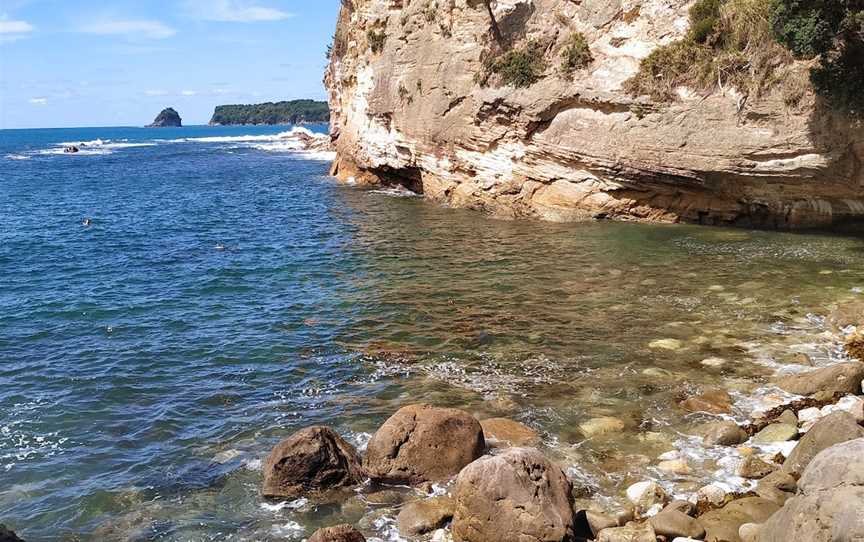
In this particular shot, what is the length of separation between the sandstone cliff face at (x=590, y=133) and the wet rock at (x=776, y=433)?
1606cm

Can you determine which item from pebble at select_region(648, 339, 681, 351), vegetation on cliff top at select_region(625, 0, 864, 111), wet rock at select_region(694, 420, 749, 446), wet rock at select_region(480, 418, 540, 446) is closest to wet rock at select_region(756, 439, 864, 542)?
wet rock at select_region(694, 420, 749, 446)

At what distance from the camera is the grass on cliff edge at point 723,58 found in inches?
Answer: 1005

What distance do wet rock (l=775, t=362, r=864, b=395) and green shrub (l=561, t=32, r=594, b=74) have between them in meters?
21.1

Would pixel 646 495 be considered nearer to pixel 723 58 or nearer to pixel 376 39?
pixel 723 58

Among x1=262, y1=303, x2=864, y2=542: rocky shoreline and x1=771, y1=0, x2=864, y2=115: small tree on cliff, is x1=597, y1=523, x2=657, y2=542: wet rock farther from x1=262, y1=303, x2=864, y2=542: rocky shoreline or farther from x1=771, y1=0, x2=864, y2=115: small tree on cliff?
x1=771, y1=0, x2=864, y2=115: small tree on cliff

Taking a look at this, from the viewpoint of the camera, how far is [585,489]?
35.0 ft

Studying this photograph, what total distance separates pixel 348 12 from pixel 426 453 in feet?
169

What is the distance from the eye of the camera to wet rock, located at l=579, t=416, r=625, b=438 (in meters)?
12.5

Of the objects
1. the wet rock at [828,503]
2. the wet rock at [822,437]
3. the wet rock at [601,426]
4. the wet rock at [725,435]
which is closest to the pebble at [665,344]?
the wet rock at [601,426]

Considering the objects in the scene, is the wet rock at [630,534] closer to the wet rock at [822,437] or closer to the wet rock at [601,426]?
the wet rock at [822,437]

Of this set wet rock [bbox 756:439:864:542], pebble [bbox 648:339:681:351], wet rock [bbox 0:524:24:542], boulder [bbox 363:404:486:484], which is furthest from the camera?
pebble [bbox 648:339:681:351]

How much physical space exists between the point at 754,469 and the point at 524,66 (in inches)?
1053

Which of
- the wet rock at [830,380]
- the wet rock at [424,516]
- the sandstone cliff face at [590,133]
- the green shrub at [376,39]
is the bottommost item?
the wet rock at [424,516]

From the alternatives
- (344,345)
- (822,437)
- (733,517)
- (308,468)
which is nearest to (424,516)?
(308,468)
